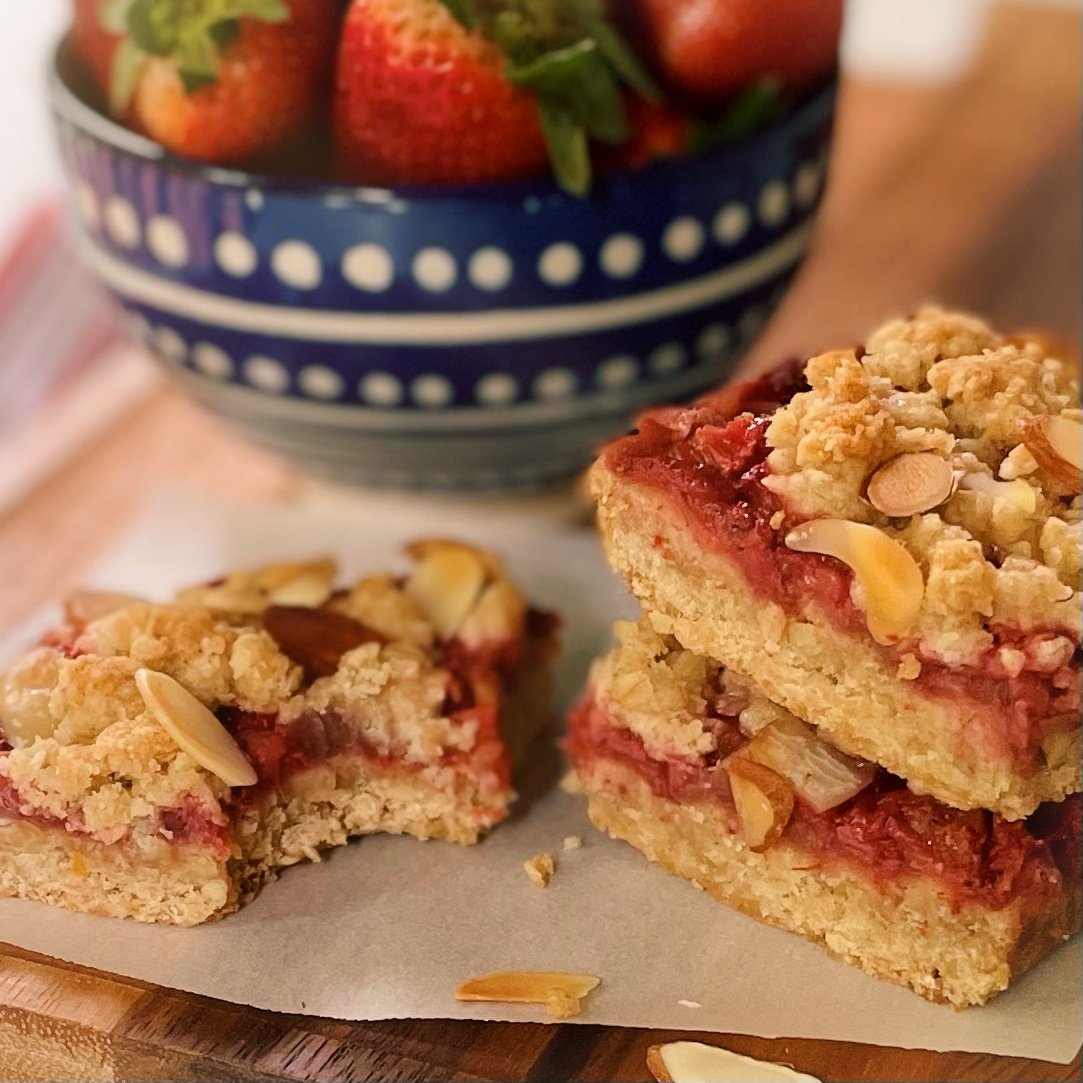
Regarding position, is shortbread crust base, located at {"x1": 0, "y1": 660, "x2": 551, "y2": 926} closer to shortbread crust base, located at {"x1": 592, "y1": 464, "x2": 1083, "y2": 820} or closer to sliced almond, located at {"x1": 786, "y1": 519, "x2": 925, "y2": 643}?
shortbread crust base, located at {"x1": 592, "y1": 464, "x2": 1083, "y2": 820}

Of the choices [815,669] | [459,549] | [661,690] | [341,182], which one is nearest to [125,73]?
[341,182]

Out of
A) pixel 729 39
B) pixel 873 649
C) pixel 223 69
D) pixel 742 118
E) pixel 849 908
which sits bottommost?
pixel 849 908

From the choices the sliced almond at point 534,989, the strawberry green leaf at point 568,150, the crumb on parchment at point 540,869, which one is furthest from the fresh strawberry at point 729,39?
the sliced almond at point 534,989

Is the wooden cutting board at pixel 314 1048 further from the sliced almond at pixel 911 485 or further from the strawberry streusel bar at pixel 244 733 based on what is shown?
the sliced almond at pixel 911 485

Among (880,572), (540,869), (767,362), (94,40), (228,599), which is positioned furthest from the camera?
(767,362)

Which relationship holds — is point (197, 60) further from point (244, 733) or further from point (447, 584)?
point (244, 733)

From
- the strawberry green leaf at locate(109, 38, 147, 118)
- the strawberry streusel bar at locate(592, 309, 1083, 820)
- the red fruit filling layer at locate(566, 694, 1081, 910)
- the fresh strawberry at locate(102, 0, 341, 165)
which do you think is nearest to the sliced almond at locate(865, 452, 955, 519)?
the strawberry streusel bar at locate(592, 309, 1083, 820)
